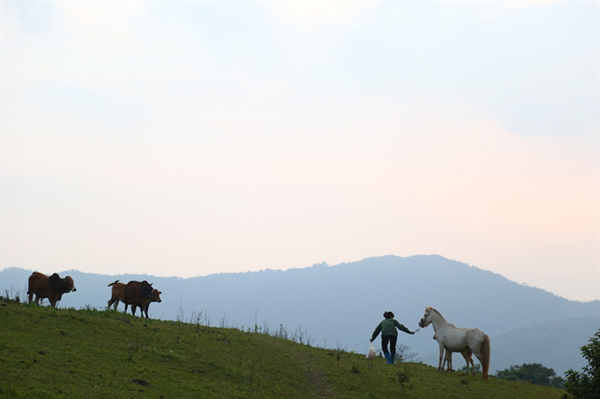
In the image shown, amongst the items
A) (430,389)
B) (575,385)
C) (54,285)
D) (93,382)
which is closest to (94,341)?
(93,382)

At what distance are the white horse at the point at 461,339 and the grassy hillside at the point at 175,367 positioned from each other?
1038 mm

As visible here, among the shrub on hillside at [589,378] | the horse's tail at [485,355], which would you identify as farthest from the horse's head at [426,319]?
the shrub on hillside at [589,378]

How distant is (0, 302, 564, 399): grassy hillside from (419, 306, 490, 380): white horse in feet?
3.41

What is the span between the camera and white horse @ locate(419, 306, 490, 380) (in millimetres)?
23467

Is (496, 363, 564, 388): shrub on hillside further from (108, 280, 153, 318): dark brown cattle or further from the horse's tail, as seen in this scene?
(108, 280, 153, 318): dark brown cattle

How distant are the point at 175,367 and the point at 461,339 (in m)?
12.7

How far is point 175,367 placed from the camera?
57.3 feet

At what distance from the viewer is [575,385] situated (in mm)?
18672

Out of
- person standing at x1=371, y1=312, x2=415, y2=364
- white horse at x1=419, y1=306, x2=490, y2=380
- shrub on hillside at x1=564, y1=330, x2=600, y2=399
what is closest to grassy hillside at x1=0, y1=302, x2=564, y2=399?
person standing at x1=371, y1=312, x2=415, y2=364

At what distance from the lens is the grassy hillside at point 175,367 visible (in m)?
14.4

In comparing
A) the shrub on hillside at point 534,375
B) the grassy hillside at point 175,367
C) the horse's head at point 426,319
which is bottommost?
the shrub on hillside at point 534,375

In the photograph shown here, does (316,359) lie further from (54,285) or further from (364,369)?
(54,285)

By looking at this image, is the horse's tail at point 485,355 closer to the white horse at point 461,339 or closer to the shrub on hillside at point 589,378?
the white horse at point 461,339

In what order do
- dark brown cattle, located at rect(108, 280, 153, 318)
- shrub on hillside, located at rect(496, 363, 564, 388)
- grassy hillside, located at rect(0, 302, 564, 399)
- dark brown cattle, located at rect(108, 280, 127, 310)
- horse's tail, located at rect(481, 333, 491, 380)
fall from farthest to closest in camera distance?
shrub on hillside, located at rect(496, 363, 564, 388) → dark brown cattle, located at rect(108, 280, 127, 310) → dark brown cattle, located at rect(108, 280, 153, 318) → horse's tail, located at rect(481, 333, 491, 380) → grassy hillside, located at rect(0, 302, 564, 399)
